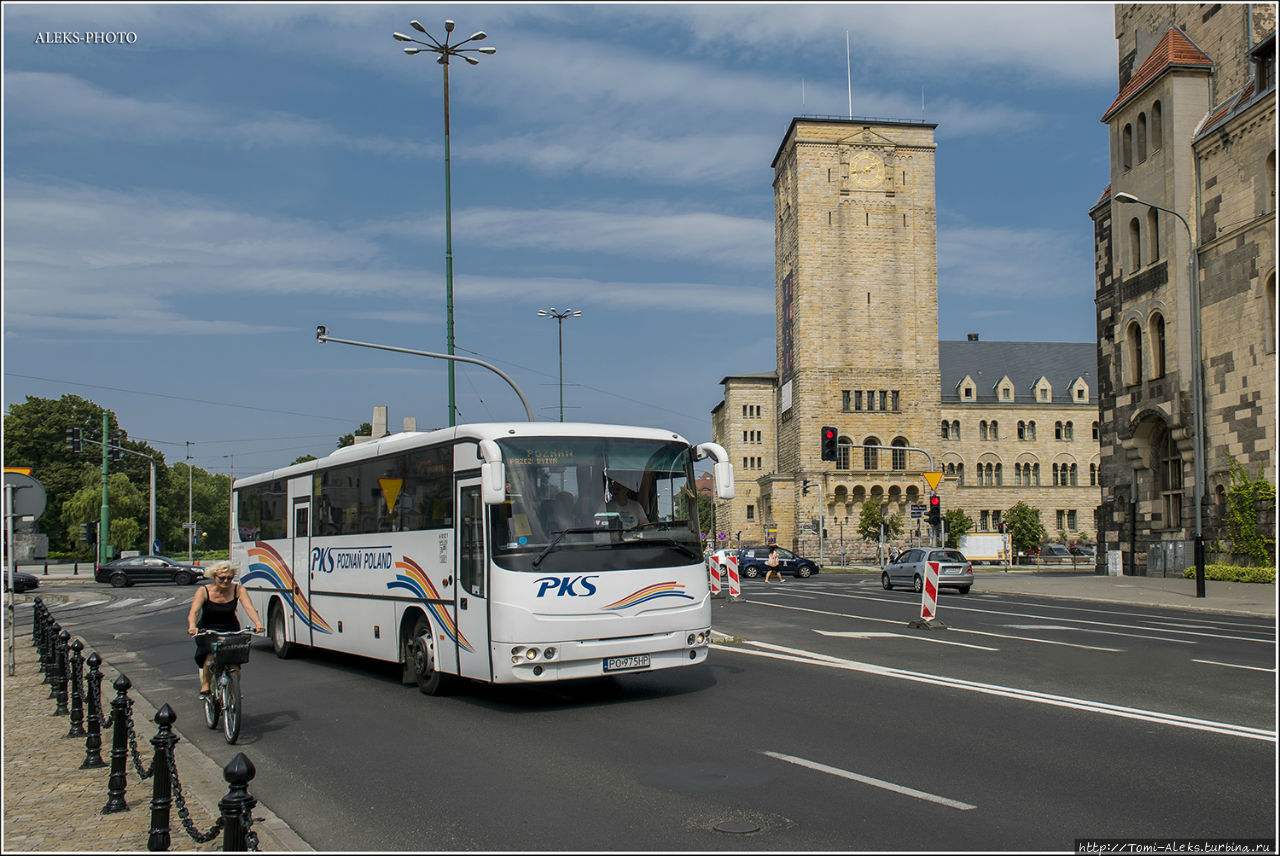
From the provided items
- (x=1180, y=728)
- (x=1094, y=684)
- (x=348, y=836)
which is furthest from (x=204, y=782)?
(x=1094, y=684)

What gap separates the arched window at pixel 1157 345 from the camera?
1613 inches

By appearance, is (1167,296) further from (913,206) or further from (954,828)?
(913,206)

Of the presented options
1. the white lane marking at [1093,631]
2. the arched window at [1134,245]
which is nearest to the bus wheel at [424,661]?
the white lane marking at [1093,631]

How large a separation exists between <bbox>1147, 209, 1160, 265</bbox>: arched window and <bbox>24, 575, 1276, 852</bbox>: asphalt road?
95.2ft

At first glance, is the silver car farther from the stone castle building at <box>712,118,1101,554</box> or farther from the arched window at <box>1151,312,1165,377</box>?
the stone castle building at <box>712,118,1101,554</box>

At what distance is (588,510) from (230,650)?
3.62 m

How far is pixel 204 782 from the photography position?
25.7 feet

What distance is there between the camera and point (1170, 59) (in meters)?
39.0

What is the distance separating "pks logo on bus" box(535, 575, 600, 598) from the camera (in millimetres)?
10445

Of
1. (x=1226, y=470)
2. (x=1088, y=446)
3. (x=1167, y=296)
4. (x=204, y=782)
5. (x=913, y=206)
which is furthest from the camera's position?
(x=1088, y=446)

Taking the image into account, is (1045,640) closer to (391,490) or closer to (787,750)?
(787,750)

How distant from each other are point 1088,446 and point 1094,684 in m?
104

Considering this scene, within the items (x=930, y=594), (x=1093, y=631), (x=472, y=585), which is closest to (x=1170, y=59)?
(x=1093, y=631)

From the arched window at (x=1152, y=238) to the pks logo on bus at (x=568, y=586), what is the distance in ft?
123
